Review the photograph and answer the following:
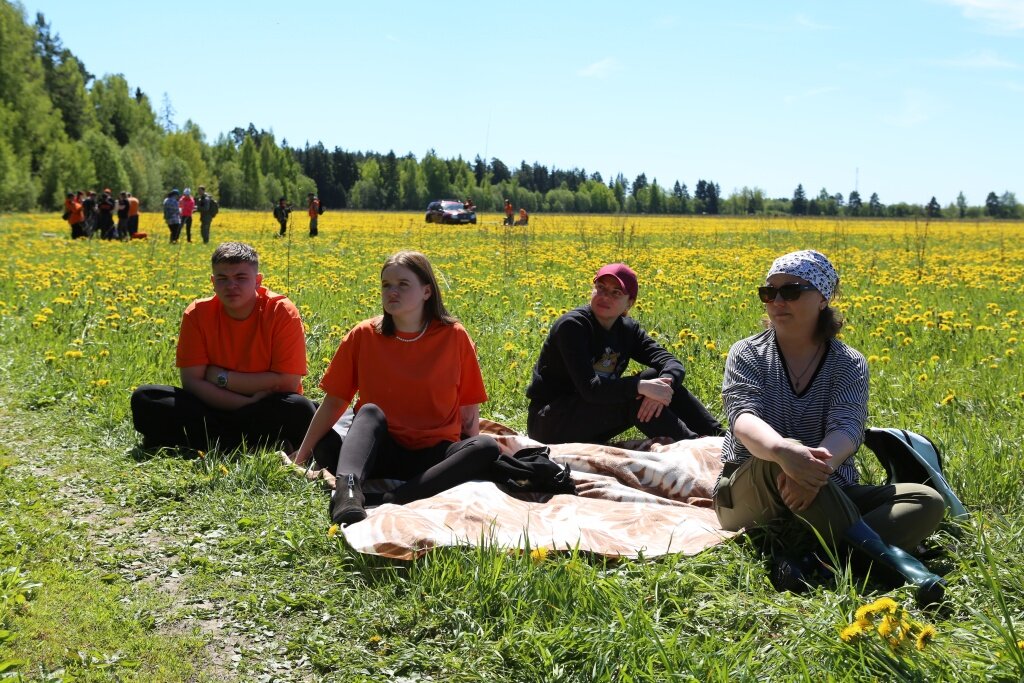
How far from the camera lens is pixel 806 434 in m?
3.97

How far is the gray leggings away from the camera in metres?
3.62

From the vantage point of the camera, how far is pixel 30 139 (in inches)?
2452

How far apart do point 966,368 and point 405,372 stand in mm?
4545

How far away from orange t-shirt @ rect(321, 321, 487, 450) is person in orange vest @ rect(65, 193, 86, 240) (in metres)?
22.5

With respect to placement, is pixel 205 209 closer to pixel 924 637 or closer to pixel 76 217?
pixel 76 217

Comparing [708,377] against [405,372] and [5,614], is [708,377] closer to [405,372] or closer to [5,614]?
[405,372]

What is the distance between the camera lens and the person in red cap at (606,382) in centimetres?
545

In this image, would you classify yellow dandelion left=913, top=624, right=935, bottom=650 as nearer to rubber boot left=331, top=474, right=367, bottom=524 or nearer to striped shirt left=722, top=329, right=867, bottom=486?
striped shirt left=722, top=329, right=867, bottom=486

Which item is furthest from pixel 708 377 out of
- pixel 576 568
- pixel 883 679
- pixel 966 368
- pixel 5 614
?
pixel 5 614

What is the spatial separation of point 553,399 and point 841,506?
7.91 ft

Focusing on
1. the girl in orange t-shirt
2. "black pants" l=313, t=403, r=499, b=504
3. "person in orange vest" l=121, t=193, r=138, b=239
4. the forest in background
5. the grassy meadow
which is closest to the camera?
the grassy meadow

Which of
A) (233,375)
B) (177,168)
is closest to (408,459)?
(233,375)

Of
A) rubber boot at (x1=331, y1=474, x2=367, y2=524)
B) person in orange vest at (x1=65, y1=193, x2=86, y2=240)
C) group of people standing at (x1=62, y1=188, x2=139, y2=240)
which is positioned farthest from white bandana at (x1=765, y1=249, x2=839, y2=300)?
person in orange vest at (x1=65, y1=193, x2=86, y2=240)

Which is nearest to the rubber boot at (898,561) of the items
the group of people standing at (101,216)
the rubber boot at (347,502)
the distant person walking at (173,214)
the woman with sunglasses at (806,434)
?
the woman with sunglasses at (806,434)
